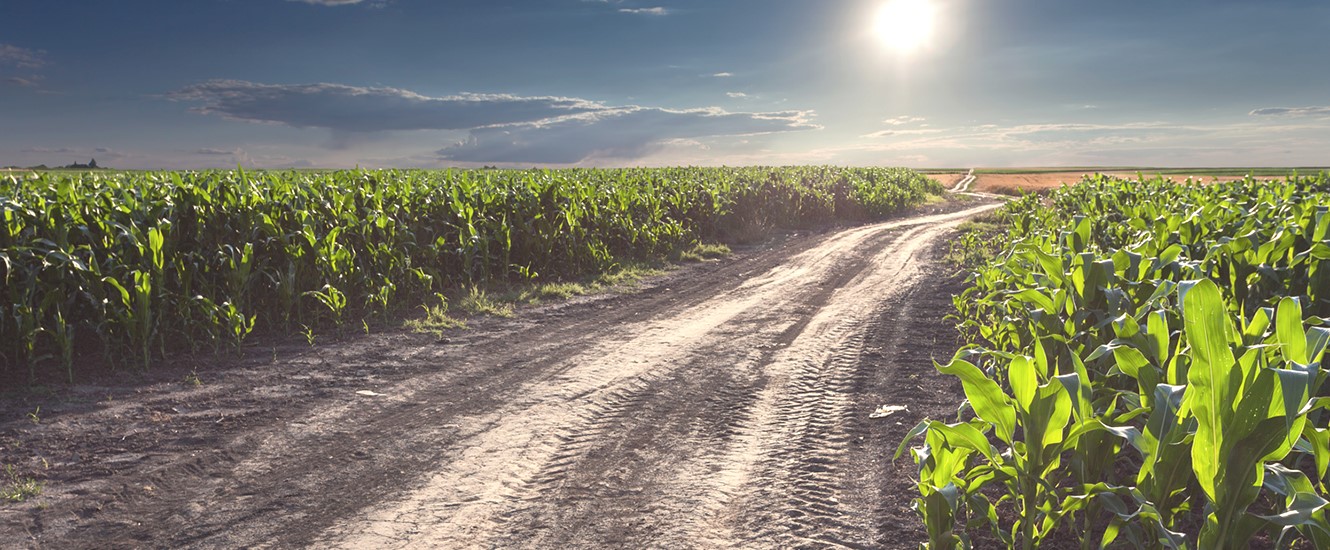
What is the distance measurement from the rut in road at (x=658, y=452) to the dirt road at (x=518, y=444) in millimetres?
20

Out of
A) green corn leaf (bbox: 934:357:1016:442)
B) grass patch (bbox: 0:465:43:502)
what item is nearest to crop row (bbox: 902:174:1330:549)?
green corn leaf (bbox: 934:357:1016:442)

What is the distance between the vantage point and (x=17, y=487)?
16.7 feet

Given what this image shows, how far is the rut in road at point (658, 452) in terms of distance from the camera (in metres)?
4.43

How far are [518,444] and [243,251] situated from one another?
5.34 metres

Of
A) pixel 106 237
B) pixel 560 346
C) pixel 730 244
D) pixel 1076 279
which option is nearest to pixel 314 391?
pixel 560 346

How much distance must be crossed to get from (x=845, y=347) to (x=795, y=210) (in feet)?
55.4

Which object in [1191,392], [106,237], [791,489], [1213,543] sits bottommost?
[791,489]

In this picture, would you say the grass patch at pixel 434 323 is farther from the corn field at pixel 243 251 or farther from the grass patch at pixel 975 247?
the grass patch at pixel 975 247

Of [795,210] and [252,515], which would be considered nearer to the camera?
[252,515]

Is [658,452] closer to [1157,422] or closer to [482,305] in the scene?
[1157,422]

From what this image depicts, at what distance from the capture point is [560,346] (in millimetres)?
8742

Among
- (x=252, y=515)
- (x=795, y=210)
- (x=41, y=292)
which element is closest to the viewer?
(x=252, y=515)

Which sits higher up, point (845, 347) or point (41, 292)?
point (41, 292)

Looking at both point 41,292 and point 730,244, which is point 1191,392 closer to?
point 41,292
